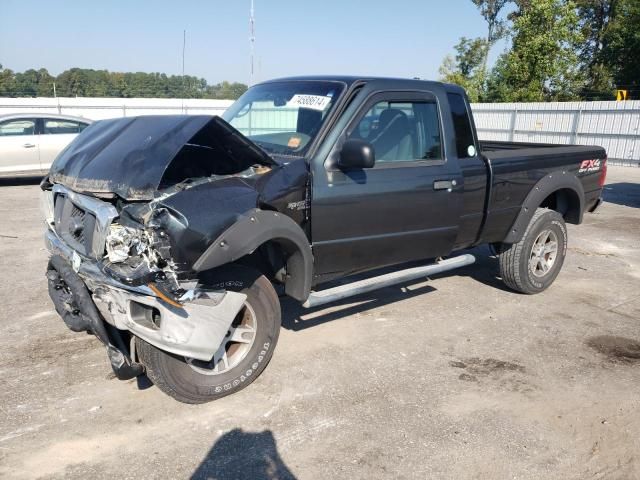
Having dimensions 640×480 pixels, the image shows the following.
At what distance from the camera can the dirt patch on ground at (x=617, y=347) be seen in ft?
13.8

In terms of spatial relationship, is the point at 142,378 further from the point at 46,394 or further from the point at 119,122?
the point at 119,122

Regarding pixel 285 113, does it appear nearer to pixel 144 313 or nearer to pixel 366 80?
pixel 366 80

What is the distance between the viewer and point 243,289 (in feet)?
10.9

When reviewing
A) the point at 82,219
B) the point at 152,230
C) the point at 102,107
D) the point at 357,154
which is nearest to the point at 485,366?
the point at 357,154

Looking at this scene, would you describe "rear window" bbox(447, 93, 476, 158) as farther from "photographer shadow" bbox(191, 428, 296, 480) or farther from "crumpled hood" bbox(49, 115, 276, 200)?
"photographer shadow" bbox(191, 428, 296, 480)

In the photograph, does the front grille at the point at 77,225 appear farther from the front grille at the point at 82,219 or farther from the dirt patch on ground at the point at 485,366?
the dirt patch on ground at the point at 485,366

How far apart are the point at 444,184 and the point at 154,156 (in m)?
2.39

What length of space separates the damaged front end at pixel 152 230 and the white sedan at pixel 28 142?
9320 mm

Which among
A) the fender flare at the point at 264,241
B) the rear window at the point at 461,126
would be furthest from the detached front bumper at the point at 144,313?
the rear window at the point at 461,126

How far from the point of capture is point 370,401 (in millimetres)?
3457

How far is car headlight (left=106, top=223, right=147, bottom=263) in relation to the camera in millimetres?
2857

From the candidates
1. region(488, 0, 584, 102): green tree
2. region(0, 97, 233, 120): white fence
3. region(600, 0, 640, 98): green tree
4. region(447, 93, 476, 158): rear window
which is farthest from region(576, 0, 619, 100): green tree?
region(447, 93, 476, 158): rear window

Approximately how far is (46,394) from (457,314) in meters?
3.49

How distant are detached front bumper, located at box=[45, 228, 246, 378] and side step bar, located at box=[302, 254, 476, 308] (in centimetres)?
77
